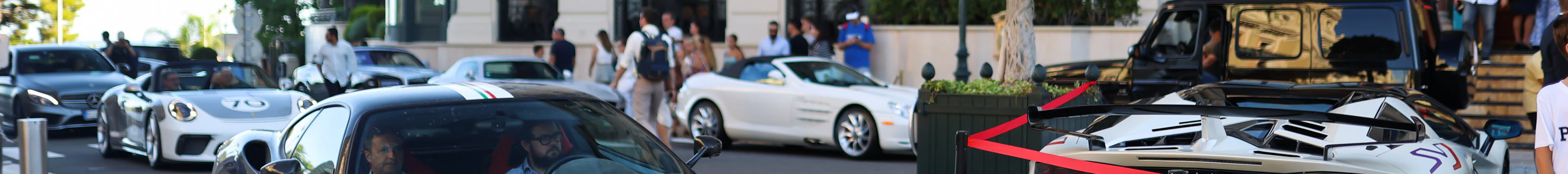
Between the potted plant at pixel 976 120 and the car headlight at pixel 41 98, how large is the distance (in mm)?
8515

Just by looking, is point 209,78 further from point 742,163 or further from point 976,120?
point 976,120

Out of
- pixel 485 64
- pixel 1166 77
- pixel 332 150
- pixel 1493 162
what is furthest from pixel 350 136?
pixel 485 64

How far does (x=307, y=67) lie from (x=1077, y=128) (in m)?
14.8

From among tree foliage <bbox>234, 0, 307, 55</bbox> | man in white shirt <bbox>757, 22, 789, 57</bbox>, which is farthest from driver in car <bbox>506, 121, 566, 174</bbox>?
tree foliage <bbox>234, 0, 307, 55</bbox>

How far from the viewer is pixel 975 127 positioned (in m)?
6.05

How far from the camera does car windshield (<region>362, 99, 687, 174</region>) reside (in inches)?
180

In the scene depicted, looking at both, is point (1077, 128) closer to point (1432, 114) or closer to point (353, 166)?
point (1432, 114)

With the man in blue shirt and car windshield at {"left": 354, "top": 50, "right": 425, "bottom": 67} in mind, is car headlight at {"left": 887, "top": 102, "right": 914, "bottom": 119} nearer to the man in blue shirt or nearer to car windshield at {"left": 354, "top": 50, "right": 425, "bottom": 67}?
the man in blue shirt

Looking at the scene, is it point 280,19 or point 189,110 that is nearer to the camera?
point 189,110

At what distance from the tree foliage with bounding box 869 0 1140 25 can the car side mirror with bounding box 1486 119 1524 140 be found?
9.89 meters

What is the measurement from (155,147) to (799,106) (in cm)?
408

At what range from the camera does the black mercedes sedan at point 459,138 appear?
14.6 ft

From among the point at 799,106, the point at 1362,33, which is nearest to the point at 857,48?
the point at 799,106

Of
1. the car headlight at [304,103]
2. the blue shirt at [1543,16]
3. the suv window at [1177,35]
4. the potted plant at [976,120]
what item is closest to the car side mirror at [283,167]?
the potted plant at [976,120]
